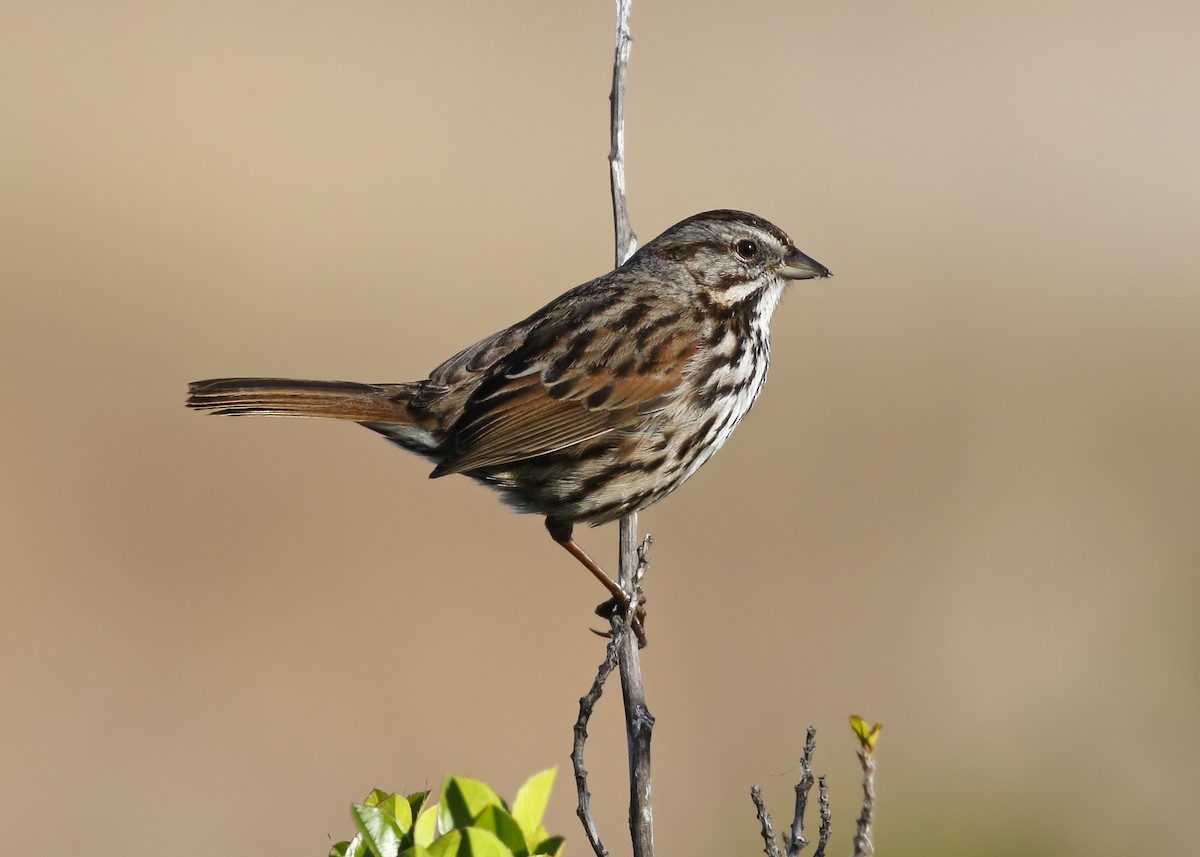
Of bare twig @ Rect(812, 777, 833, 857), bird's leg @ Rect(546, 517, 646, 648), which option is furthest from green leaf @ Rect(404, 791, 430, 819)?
bird's leg @ Rect(546, 517, 646, 648)

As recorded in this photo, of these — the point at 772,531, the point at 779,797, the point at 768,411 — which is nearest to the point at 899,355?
the point at 768,411

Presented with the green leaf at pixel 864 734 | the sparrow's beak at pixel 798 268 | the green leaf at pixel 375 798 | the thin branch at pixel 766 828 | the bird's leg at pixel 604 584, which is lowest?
the thin branch at pixel 766 828

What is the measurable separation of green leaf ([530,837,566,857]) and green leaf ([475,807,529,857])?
4 centimetres

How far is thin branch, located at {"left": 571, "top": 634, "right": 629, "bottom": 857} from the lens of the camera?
9.78ft

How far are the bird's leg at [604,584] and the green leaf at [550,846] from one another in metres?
1.92

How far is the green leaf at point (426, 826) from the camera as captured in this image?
257 centimetres

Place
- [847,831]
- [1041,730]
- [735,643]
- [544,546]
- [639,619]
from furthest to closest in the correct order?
[544,546]
[735,643]
[1041,730]
[847,831]
[639,619]

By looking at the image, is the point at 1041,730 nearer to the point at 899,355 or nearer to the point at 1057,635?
the point at 1057,635

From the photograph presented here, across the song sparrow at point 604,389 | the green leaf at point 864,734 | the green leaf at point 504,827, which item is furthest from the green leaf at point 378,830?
the song sparrow at point 604,389

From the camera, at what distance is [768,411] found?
11703 millimetres

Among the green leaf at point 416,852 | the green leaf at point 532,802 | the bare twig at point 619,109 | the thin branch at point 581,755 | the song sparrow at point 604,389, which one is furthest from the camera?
the song sparrow at point 604,389

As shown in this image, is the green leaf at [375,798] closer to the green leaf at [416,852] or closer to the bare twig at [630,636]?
the green leaf at [416,852]

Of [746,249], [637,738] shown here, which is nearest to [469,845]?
[637,738]

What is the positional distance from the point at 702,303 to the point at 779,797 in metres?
3.46
